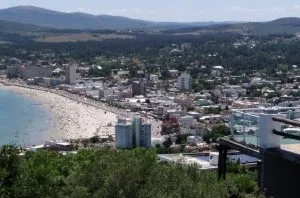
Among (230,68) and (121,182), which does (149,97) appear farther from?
(121,182)

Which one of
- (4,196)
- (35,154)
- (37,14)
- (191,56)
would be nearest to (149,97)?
(191,56)

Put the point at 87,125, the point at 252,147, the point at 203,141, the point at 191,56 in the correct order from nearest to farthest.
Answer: the point at 252,147, the point at 203,141, the point at 87,125, the point at 191,56

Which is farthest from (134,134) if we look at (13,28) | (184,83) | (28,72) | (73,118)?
(13,28)

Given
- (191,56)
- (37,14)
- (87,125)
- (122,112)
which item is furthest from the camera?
(37,14)

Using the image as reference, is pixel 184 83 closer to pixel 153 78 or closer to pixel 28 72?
pixel 153 78

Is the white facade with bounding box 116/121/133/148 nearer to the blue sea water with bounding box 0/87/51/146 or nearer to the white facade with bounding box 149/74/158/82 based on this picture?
the blue sea water with bounding box 0/87/51/146

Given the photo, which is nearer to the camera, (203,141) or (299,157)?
(299,157)

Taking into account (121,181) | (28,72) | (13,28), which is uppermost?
(121,181)
